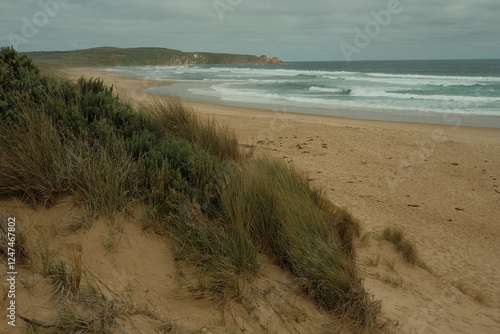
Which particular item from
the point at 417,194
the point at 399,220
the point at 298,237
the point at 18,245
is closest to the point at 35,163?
the point at 18,245

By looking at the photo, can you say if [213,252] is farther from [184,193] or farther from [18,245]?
[18,245]

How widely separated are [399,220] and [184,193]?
459 cm

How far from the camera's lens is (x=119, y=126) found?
442cm

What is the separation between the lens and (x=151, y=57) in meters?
133

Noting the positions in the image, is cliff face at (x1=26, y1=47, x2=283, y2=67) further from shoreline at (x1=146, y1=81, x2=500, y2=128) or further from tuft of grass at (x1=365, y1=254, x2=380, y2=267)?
tuft of grass at (x1=365, y1=254, x2=380, y2=267)

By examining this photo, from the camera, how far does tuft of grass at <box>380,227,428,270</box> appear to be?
5.09m

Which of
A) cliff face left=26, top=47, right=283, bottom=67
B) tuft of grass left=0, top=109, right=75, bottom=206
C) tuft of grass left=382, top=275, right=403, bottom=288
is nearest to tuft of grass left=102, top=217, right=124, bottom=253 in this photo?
tuft of grass left=0, top=109, right=75, bottom=206

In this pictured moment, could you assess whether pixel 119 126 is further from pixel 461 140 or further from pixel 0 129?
pixel 461 140

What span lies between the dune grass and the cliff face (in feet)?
365

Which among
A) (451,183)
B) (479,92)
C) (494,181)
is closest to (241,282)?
(451,183)

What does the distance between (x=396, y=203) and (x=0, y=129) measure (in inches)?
265

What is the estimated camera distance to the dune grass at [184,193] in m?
3.26

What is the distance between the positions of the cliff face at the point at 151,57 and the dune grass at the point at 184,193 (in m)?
111

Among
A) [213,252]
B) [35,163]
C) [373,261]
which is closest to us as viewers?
[213,252]
